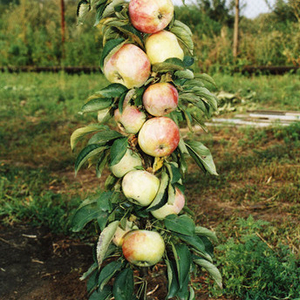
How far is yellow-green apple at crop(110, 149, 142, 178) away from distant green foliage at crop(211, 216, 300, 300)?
0.91 meters

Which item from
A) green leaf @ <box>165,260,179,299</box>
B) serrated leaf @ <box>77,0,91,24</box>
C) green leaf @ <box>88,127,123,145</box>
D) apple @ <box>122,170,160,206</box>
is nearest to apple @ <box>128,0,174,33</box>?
serrated leaf @ <box>77,0,91,24</box>

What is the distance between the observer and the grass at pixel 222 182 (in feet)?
7.33

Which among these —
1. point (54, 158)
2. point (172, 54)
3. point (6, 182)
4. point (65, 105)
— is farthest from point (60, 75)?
point (172, 54)

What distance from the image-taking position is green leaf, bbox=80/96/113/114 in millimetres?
1297

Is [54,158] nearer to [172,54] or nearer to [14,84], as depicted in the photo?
[172,54]

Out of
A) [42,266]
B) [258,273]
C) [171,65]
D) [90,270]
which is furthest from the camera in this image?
[42,266]

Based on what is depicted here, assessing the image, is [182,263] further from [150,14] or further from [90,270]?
[150,14]

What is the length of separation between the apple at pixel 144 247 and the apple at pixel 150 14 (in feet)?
2.28

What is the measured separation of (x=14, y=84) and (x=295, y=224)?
683 centimetres

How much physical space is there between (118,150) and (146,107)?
0.17m

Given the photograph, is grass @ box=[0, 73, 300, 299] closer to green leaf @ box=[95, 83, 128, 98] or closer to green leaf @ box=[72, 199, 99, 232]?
green leaf @ box=[72, 199, 99, 232]

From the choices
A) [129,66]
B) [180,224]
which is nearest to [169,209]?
[180,224]

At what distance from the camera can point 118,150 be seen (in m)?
1.26

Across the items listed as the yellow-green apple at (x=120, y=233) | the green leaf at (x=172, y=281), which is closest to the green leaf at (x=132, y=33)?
the yellow-green apple at (x=120, y=233)
